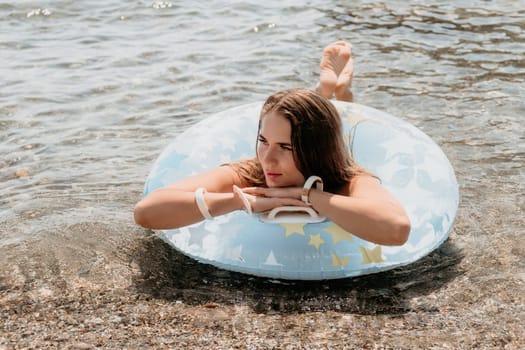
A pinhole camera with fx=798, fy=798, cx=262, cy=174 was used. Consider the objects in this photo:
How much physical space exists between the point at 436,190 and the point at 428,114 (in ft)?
8.42

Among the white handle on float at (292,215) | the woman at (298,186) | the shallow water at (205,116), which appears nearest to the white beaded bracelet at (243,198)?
the woman at (298,186)

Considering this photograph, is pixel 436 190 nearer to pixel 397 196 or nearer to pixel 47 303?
pixel 397 196

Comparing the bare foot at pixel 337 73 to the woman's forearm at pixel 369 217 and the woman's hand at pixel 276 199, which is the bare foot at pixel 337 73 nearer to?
the woman's hand at pixel 276 199

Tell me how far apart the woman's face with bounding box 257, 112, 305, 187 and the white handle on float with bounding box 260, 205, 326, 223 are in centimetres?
13

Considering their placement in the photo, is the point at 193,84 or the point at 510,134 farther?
the point at 193,84

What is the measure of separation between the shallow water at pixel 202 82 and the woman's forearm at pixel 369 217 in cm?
95

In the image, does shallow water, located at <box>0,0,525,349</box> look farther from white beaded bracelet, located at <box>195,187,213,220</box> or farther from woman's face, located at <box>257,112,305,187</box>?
woman's face, located at <box>257,112,305,187</box>

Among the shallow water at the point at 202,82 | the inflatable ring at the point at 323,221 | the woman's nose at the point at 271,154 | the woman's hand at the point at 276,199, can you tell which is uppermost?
the woman's nose at the point at 271,154

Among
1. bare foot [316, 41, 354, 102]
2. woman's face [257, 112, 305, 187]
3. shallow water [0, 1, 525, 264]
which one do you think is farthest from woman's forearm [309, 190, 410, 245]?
bare foot [316, 41, 354, 102]

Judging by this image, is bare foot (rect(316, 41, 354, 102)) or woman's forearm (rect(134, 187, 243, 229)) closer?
woman's forearm (rect(134, 187, 243, 229))

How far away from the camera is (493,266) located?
4000mm

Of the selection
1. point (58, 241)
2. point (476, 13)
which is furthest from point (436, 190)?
point (476, 13)

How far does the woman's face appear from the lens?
3670mm

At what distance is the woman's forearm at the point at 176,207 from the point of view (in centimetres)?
365
